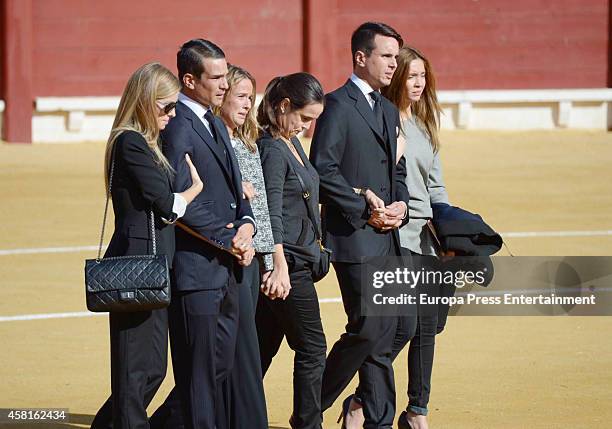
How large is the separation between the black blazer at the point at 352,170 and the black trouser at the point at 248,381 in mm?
775

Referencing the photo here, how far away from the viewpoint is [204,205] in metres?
5.64

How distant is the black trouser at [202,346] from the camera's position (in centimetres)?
562

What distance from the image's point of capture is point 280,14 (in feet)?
64.4

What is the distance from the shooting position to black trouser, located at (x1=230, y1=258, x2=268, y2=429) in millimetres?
5902

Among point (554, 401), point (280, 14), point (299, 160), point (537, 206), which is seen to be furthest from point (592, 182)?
point (299, 160)

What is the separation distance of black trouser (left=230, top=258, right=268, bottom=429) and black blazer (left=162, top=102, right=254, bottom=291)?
0.28 m

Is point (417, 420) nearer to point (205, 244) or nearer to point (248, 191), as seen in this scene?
point (248, 191)

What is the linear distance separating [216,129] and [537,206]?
9.97 m

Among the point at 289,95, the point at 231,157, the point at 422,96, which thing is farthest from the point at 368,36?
the point at 231,157

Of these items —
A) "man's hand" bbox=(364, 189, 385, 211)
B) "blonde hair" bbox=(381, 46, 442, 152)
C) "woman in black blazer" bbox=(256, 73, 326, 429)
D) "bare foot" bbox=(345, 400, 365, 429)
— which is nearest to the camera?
"woman in black blazer" bbox=(256, 73, 326, 429)

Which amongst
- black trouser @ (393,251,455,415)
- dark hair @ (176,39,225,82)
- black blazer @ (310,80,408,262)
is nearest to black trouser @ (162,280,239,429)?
dark hair @ (176,39,225,82)

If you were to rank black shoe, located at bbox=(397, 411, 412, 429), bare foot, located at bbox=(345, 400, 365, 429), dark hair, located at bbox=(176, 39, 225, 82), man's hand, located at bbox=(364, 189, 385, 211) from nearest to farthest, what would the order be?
Answer: 1. dark hair, located at bbox=(176, 39, 225, 82)
2. man's hand, located at bbox=(364, 189, 385, 211)
3. bare foot, located at bbox=(345, 400, 365, 429)
4. black shoe, located at bbox=(397, 411, 412, 429)

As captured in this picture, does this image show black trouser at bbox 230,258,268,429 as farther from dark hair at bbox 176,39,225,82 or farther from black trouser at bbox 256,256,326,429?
dark hair at bbox 176,39,225,82

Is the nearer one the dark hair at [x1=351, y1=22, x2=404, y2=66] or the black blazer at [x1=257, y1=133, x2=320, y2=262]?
the black blazer at [x1=257, y1=133, x2=320, y2=262]
